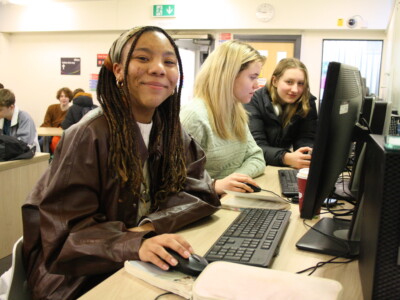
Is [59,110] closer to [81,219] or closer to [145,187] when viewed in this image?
[145,187]

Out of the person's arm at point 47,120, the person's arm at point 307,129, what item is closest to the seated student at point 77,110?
the person's arm at point 47,120

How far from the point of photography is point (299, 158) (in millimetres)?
2021

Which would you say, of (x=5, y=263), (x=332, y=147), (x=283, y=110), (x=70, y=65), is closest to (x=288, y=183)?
(x=332, y=147)

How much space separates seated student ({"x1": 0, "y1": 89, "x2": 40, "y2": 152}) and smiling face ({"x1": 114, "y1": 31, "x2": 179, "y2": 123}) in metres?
→ 3.00

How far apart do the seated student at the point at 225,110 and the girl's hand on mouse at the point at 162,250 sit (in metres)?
0.93

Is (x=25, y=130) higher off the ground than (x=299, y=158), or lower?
lower

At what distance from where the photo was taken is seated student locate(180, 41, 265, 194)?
1.80 m

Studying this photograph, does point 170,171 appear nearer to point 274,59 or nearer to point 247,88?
point 247,88

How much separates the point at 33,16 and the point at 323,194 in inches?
261

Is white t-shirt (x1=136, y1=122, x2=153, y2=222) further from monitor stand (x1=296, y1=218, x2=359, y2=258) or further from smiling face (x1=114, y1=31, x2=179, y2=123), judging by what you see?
monitor stand (x1=296, y1=218, x2=359, y2=258)

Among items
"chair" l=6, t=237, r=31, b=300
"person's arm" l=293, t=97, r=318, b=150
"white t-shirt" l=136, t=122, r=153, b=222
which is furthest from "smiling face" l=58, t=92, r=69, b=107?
"chair" l=6, t=237, r=31, b=300

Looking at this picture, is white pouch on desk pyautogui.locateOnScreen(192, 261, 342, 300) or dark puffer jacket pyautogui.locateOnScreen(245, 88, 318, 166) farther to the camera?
dark puffer jacket pyautogui.locateOnScreen(245, 88, 318, 166)

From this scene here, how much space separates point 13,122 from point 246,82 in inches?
110

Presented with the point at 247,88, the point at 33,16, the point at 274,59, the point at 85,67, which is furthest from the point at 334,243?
the point at 33,16
